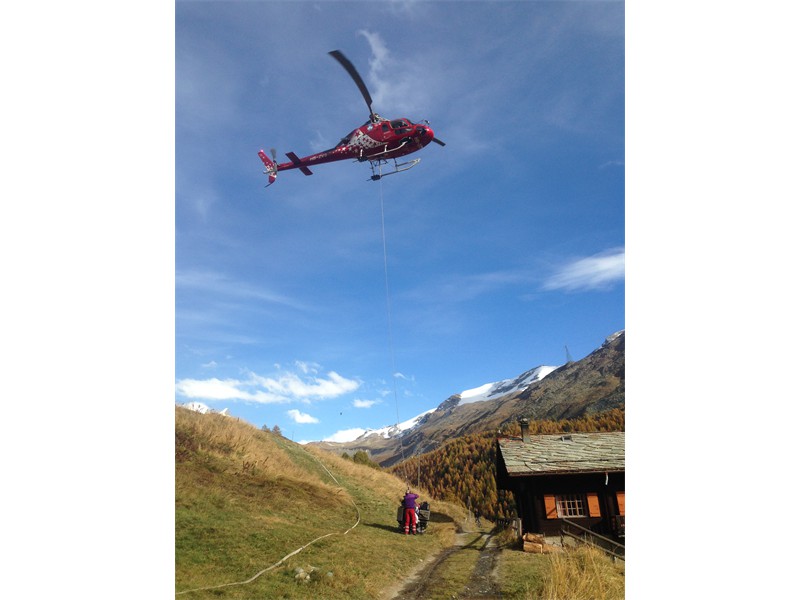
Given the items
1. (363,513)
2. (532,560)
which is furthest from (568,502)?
(363,513)

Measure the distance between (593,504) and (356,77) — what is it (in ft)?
61.4

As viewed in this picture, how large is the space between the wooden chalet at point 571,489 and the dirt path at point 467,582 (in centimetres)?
270

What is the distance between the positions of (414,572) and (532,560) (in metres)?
4.17

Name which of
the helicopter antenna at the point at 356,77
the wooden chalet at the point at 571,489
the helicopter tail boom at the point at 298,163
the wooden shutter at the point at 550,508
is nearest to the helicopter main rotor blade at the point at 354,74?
the helicopter antenna at the point at 356,77

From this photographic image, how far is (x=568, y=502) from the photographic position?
18.0m

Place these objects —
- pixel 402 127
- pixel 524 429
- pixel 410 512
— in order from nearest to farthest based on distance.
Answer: pixel 402 127
pixel 410 512
pixel 524 429

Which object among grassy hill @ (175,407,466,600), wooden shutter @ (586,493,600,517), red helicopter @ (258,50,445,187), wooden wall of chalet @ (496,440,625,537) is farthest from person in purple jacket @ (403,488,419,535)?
red helicopter @ (258,50,445,187)

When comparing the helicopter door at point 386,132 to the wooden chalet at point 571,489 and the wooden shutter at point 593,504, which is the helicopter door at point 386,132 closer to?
the wooden chalet at point 571,489

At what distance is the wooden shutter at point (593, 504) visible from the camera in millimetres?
17703

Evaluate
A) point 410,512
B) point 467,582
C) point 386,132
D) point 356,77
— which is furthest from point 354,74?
point 410,512

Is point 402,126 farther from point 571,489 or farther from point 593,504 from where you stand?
point 593,504

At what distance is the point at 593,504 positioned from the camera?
703 inches
